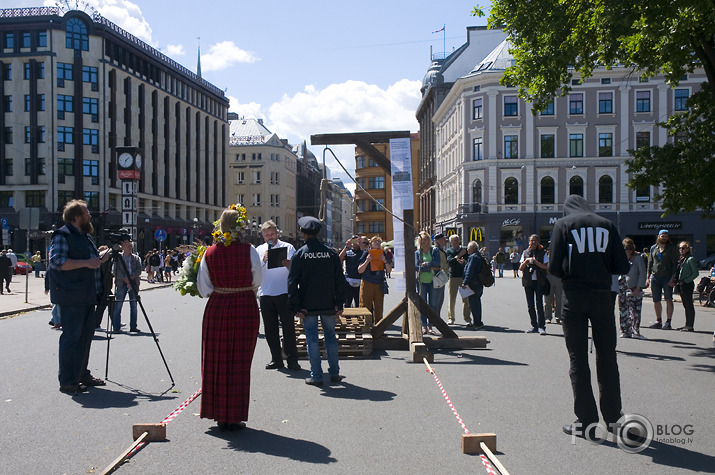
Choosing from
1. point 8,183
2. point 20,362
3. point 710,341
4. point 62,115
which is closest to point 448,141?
point 62,115

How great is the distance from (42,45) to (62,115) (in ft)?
20.2

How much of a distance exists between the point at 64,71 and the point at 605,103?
45.9 metres

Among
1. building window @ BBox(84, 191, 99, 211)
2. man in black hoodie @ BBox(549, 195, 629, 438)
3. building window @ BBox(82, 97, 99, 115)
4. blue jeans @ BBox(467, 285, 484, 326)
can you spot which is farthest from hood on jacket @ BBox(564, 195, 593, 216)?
building window @ BBox(82, 97, 99, 115)

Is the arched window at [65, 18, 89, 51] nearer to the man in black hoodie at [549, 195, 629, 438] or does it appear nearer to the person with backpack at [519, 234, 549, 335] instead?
the person with backpack at [519, 234, 549, 335]

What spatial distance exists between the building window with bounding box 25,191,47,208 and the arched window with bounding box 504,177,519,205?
1559 inches

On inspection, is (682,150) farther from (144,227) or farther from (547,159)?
(144,227)

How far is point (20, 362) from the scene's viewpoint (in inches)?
373

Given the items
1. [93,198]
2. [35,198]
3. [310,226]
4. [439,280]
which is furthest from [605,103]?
[310,226]

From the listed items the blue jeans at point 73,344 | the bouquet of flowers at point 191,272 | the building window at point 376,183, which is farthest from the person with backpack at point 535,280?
the building window at point 376,183

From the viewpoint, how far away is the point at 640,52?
1395 cm

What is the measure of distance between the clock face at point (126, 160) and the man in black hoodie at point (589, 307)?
25004 mm

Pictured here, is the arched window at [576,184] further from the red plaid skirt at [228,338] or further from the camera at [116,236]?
the red plaid skirt at [228,338]

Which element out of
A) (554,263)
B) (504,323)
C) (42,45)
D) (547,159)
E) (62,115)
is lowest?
(504,323)

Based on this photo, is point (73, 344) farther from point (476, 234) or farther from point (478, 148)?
point (478, 148)
